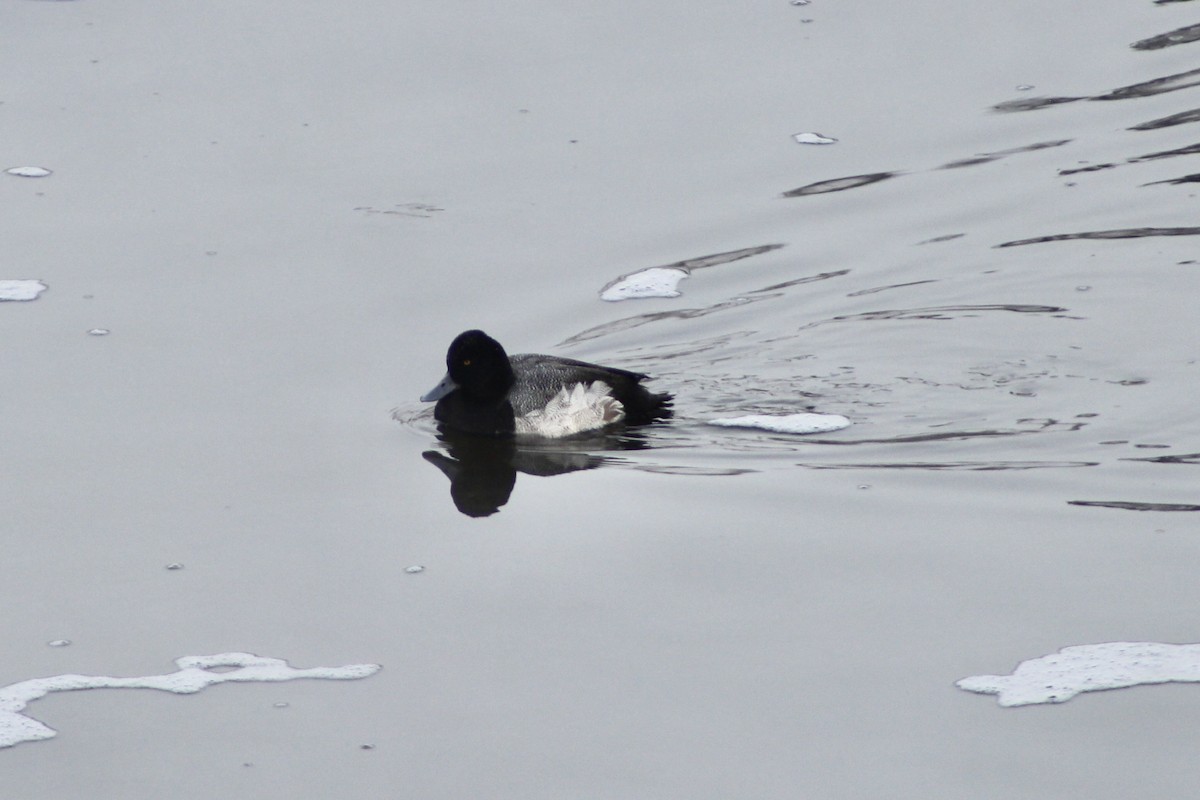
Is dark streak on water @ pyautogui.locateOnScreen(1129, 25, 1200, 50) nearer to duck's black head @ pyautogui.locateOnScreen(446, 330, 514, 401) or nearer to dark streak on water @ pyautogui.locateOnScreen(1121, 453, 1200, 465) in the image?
dark streak on water @ pyautogui.locateOnScreen(1121, 453, 1200, 465)

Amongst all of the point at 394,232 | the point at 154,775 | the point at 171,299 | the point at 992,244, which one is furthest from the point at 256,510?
the point at 992,244

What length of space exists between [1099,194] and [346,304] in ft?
16.8

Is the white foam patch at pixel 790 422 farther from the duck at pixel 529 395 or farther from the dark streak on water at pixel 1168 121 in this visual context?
the dark streak on water at pixel 1168 121

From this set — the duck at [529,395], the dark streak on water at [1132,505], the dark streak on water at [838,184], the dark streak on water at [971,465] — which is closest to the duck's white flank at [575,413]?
the duck at [529,395]

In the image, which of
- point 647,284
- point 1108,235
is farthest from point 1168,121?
point 647,284

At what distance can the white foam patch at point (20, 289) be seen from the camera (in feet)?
31.1

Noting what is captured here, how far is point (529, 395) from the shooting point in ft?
29.2

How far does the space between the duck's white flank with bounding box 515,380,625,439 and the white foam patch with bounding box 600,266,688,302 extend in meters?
1.15

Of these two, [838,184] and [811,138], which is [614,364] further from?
[811,138]

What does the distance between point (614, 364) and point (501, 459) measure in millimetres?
1365

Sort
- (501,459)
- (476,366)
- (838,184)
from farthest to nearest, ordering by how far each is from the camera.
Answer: (838,184)
(476,366)
(501,459)

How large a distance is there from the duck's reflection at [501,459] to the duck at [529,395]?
0.08 m

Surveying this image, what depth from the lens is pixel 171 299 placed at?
Answer: 949 cm

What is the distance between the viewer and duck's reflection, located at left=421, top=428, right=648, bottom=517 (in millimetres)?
7887
